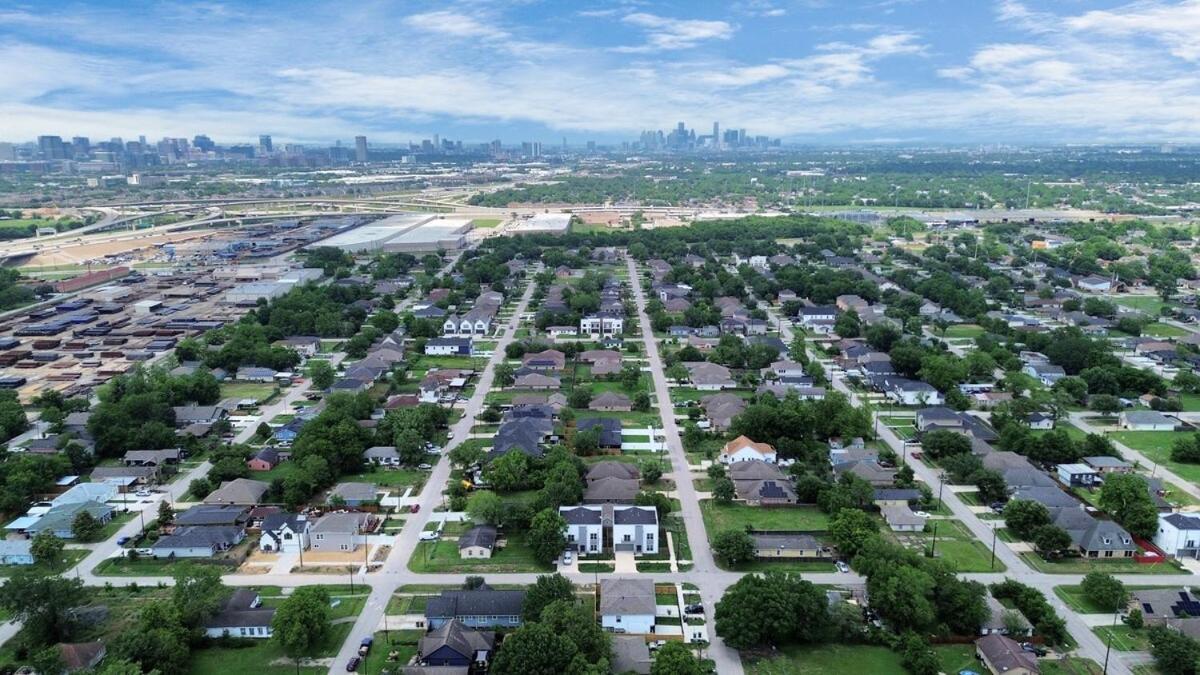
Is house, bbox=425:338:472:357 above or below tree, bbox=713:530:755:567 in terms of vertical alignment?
above

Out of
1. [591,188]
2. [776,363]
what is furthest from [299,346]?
[591,188]

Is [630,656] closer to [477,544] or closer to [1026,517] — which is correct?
[477,544]

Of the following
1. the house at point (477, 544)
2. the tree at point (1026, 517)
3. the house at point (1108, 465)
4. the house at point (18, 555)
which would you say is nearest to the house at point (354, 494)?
the house at point (477, 544)

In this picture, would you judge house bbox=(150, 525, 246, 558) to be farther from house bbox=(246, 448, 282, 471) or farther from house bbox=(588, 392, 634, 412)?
house bbox=(588, 392, 634, 412)

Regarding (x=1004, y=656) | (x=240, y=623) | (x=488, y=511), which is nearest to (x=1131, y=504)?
(x=1004, y=656)

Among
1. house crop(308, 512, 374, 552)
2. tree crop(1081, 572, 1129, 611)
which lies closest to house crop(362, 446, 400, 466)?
house crop(308, 512, 374, 552)

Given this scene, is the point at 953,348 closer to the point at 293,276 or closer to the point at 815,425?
the point at 815,425
